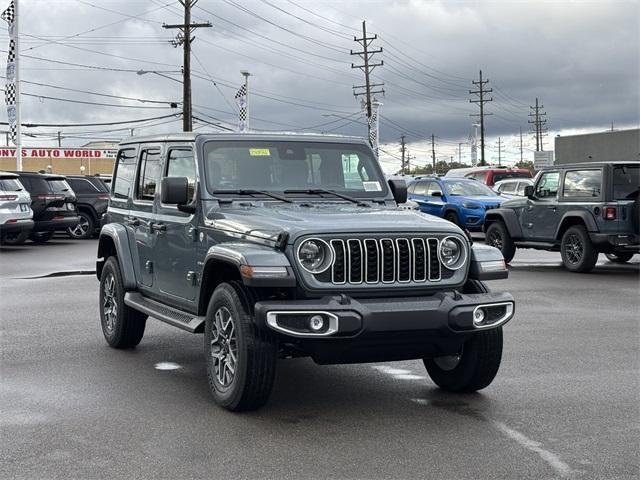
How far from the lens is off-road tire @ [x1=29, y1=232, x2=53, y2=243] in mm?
23681

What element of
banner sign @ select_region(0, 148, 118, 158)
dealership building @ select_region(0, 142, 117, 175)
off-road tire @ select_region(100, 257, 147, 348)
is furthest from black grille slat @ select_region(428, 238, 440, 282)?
banner sign @ select_region(0, 148, 118, 158)

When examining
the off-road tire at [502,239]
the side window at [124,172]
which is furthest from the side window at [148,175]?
the off-road tire at [502,239]

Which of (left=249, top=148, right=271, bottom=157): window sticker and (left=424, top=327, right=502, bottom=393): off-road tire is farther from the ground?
(left=249, top=148, right=271, bottom=157): window sticker

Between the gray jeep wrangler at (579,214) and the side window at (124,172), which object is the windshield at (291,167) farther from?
the gray jeep wrangler at (579,214)

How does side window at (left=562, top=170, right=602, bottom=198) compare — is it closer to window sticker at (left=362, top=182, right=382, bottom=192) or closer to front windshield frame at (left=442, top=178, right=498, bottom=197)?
window sticker at (left=362, top=182, right=382, bottom=192)

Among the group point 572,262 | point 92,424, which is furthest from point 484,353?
point 572,262

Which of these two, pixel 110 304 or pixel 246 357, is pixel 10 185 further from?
pixel 246 357

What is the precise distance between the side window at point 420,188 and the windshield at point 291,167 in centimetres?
1952

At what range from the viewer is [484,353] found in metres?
6.71

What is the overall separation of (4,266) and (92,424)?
41.0ft

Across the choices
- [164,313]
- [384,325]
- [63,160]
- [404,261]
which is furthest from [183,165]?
[63,160]

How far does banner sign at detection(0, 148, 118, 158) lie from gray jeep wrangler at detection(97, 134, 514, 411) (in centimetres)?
7219

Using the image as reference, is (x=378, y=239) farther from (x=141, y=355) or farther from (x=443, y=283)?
(x=141, y=355)

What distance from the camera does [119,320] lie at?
884 centimetres
